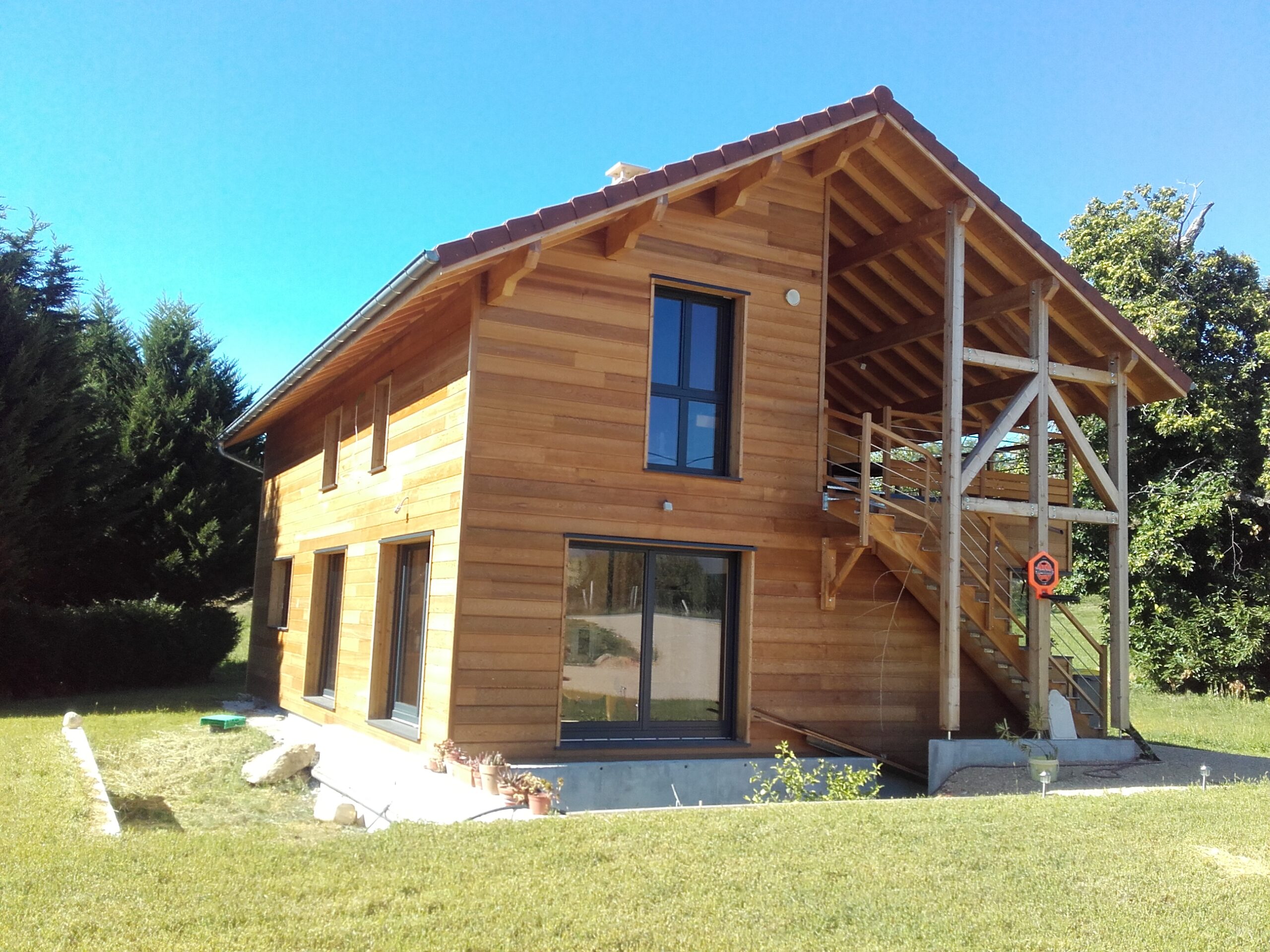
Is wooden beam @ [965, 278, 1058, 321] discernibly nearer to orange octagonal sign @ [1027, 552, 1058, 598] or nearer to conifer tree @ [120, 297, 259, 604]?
orange octagonal sign @ [1027, 552, 1058, 598]

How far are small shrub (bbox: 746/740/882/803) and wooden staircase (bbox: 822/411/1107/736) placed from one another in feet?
5.32

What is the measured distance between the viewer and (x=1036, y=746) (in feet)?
33.5

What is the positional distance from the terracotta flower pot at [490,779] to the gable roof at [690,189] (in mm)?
3858

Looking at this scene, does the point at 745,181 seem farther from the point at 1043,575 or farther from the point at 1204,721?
the point at 1204,721

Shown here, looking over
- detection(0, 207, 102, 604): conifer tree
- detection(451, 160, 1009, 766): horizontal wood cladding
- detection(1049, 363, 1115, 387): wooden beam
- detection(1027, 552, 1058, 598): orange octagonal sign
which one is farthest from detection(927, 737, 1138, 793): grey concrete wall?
detection(0, 207, 102, 604): conifer tree

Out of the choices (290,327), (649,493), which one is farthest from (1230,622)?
(290,327)

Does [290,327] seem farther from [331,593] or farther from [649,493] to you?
[649,493]

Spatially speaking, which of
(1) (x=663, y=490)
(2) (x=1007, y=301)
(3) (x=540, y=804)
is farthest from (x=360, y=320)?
(2) (x=1007, y=301)

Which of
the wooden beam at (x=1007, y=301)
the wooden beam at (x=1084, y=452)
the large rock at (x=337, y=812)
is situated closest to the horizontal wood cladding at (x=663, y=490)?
the large rock at (x=337, y=812)

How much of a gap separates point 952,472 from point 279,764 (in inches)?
275

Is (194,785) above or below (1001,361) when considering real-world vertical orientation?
below

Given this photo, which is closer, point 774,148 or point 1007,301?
point 774,148

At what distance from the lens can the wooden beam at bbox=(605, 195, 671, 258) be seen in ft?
30.5

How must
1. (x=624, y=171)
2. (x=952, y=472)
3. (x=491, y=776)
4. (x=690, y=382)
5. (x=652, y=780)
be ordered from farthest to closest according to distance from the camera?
(x=624, y=171) → (x=690, y=382) → (x=952, y=472) → (x=652, y=780) → (x=491, y=776)
